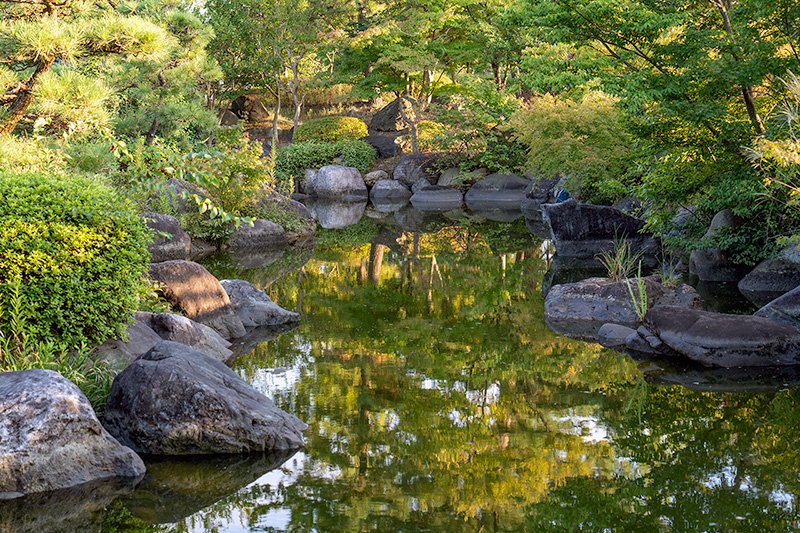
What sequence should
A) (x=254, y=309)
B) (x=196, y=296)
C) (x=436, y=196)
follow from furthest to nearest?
(x=436, y=196) → (x=254, y=309) → (x=196, y=296)

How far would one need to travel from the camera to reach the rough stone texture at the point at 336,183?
26.2m

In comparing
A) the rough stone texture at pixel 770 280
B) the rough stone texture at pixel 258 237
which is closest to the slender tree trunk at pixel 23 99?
the rough stone texture at pixel 258 237

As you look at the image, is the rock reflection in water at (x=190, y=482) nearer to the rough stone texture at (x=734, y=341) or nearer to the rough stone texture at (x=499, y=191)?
the rough stone texture at (x=734, y=341)

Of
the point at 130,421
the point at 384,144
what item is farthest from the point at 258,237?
the point at 384,144

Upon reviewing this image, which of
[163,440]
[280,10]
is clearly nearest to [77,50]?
[163,440]

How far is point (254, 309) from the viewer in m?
8.73

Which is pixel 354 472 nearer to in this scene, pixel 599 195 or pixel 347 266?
pixel 347 266

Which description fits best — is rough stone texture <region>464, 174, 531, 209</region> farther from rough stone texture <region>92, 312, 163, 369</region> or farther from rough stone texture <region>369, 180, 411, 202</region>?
rough stone texture <region>92, 312, 163, 369</region>

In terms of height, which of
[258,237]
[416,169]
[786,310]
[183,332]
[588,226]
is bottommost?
[258,237]

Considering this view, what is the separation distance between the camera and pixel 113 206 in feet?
19.8

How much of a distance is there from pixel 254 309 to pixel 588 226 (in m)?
7.69

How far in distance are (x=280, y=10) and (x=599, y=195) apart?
18.0m

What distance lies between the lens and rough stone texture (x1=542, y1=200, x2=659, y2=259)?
1395 cm

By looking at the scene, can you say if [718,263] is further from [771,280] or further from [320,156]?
[320,156]
